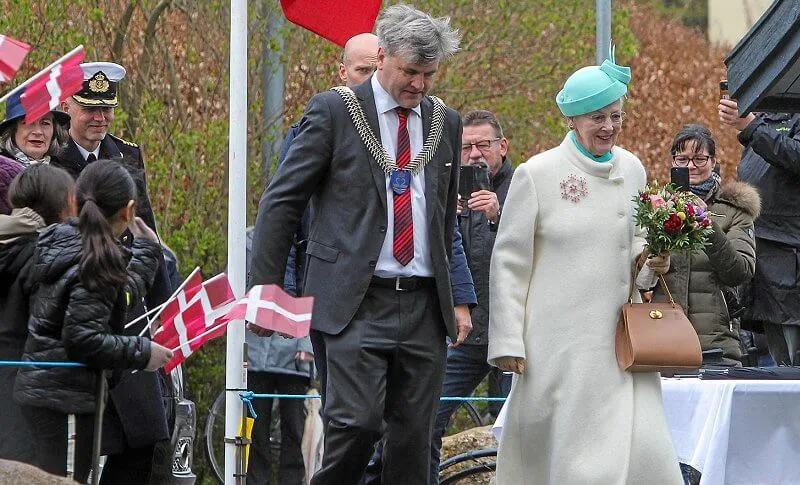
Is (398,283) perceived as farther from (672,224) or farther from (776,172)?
(776,172)

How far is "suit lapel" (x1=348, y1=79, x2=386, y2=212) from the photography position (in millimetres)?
6578

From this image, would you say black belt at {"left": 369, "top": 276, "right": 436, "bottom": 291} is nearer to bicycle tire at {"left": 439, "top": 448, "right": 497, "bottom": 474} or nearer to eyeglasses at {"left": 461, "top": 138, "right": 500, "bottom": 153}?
bicycle tire at {"left": 439, "top": 448, "right": 497, "bottom": 474}

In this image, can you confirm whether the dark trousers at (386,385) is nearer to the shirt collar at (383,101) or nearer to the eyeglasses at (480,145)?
the shirt collar at (383,101)

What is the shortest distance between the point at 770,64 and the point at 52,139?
340 centimetres

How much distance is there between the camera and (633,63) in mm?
22703

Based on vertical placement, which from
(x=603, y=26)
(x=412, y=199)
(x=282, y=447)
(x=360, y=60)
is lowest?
(x=282, y=447)

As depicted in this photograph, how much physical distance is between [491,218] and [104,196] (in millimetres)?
2506

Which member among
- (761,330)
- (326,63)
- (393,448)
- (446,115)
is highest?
(326,63)

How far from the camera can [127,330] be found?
293 inches

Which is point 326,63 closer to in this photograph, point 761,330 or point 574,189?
point 761,330

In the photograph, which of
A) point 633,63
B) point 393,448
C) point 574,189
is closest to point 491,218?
point 574,189

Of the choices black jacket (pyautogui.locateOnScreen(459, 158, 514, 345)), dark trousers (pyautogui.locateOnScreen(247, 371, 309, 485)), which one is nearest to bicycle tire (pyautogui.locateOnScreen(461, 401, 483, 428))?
dark trousers (pyautogui.locateOnScreen(247, 371, 309, 485))

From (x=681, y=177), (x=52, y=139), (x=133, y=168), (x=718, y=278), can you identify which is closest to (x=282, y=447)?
(x=133, y=168)

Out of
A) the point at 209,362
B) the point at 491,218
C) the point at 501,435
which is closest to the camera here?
the point at 501,435
